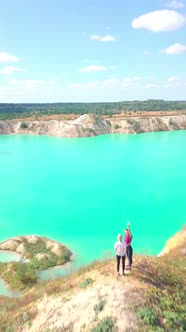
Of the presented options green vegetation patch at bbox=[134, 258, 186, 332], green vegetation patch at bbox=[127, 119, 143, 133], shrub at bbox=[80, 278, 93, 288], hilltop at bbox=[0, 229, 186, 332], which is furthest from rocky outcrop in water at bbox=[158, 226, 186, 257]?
green vegetation patch at bbox=[127, 119, 143, 133]

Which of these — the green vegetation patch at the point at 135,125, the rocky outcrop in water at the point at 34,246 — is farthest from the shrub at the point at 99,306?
the green vegetation patch at the point at 135,125

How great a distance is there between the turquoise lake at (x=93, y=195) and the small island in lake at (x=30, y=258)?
1.18 metres

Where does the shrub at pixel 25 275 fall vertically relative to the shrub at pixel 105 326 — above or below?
below

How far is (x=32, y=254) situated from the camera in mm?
23938

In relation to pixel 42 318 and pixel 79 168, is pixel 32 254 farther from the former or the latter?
pixel 79 168

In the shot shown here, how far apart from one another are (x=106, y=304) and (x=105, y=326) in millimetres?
678

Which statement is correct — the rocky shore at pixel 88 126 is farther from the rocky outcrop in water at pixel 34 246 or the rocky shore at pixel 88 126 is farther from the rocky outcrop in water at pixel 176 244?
the rocky outcrop in water at pixel 176 244

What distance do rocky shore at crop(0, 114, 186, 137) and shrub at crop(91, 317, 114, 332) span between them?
84408 mm

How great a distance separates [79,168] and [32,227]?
77.6 feet

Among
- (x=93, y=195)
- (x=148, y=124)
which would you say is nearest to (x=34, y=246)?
(x=93, y=195)

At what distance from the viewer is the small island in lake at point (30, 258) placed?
20.3 meters

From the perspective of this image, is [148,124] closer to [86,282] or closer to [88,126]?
[88,126]

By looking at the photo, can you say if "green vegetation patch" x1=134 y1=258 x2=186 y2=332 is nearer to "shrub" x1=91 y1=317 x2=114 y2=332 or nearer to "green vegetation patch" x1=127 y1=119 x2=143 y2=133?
"shrub" x1=91 y1=317 x2=114 y2=332

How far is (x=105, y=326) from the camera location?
31.8 ft
